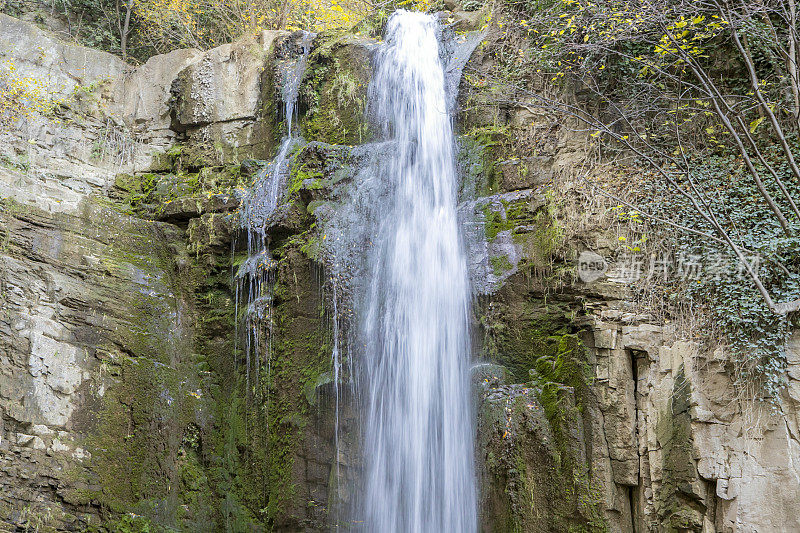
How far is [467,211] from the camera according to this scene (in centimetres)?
748

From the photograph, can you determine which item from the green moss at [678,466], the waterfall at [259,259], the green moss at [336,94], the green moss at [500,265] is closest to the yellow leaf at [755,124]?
the green moss at [678,466]

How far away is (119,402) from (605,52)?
761cm

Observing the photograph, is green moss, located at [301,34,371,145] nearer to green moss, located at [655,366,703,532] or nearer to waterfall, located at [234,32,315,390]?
waterfall, located at [234,32,315,390]

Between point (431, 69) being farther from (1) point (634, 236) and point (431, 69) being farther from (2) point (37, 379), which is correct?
(2) point (37, 379)

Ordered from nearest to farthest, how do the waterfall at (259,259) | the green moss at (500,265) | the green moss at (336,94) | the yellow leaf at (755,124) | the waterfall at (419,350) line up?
the waterfall at (419,350) < the yellow leaf at (755,124) < the green moss at (500,265) < the waterfall at (259,259) < the green moss at (336,94)

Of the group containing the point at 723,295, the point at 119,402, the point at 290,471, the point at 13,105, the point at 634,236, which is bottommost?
the point at 290,471

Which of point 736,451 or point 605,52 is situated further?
point 605,52

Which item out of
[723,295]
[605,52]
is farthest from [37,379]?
[605,52]

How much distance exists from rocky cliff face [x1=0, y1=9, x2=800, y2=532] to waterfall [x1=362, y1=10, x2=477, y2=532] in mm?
251

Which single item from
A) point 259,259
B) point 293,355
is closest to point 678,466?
point 293,355

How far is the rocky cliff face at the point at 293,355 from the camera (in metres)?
5.83

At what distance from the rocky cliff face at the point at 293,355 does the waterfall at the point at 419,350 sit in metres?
0.25

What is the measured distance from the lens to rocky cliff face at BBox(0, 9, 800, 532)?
5832 millimetres

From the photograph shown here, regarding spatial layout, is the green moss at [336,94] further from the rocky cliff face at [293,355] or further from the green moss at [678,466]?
the green moss at [678,466]
